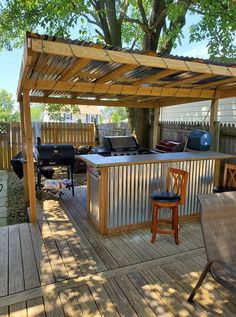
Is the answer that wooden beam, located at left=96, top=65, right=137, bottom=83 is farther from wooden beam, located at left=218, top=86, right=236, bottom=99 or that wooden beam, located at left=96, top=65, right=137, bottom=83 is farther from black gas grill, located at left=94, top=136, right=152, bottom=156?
wooden beam, located at left=218, top=86, right=236, bottom=99

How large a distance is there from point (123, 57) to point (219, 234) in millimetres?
1868

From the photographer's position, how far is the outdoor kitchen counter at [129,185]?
11.1ft

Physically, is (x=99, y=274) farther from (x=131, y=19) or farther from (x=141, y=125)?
(x=131, y=19)

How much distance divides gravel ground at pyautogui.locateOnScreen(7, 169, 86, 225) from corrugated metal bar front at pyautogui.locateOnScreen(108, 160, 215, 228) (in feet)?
6.18

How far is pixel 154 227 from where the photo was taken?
325 cm

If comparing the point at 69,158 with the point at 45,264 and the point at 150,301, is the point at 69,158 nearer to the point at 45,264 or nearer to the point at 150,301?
the point at 45,264

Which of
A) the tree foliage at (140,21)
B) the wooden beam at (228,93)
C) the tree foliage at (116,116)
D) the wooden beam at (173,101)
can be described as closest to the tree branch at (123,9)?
the tree foliage at (140,21)

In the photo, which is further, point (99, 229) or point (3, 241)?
point (99, 229)

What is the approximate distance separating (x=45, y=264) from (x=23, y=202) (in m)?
2.87

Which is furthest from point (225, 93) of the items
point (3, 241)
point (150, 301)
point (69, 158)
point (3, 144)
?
point (3, 144)

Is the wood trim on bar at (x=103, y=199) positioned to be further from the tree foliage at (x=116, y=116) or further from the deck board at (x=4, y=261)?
the tree foliage at (x=116, y=116)

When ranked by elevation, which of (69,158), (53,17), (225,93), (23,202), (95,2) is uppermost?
(95,2)

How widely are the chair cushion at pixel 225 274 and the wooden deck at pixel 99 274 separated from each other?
353mm

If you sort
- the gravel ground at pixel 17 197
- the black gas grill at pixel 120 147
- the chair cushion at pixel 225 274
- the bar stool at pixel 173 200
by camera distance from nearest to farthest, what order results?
the chair cushion at pixel 225 274 < the bar stool at pixel 173 200 < the gravel ground at pixel 17 197 < the black gas grill at pixel 120 147
